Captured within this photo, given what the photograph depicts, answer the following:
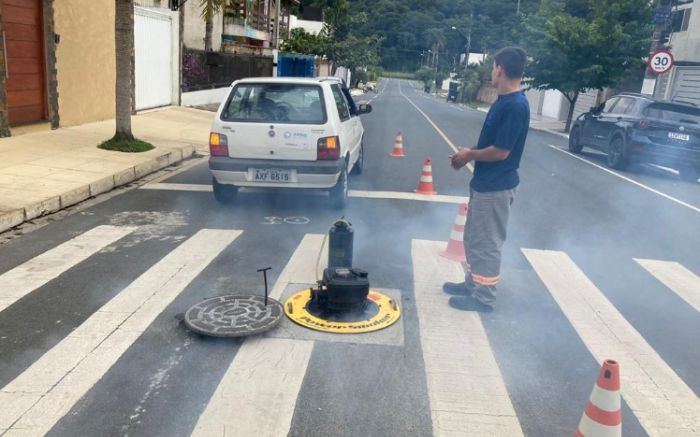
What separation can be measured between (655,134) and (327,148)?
30.2 feet

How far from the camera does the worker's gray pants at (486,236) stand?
486 centimetres

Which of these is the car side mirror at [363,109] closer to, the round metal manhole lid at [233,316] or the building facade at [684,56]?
the round metal manhole lid at [233,316]

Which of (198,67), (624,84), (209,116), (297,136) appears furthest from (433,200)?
(624,84)

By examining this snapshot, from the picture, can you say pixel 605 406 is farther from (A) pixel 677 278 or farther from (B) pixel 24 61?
(B) pixel 24 61

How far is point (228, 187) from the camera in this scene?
26.7 ft

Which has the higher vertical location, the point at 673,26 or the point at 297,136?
the point at 673,26

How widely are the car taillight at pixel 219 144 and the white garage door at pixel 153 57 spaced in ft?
37.5

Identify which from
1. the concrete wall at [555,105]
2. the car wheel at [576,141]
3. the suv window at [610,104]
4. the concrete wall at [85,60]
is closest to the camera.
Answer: the concrete wall at [85,60]

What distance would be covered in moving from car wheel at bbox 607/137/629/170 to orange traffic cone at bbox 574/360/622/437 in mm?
12415

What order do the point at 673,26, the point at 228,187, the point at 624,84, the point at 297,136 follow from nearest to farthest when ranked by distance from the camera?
the point at 297,136
the point at 228,187
the point at 673,26
the point at 624,84

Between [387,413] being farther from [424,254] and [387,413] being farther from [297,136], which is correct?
[297,136]

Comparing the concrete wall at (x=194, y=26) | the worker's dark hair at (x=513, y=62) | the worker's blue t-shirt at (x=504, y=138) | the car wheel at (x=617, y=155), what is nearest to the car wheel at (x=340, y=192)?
the worker's blue t-shirt at (x=504, y=138)

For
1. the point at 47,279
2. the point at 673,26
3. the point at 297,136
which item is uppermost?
the point at 673,26

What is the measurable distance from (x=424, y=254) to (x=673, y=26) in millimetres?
26164
